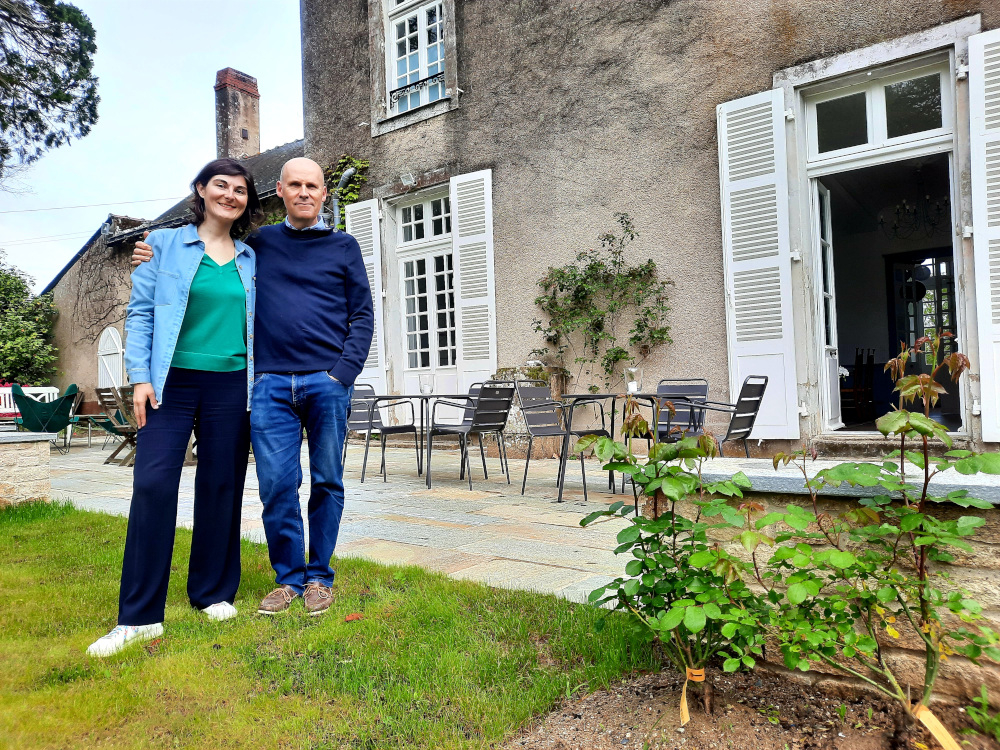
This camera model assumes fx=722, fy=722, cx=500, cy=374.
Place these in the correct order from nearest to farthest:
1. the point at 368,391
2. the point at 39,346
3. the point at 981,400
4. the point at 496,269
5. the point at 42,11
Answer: the point at 981,400
the point at 368,391
the point at 496,269
the point at 42,11
the point at 39,346

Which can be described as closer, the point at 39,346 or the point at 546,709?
the point at 546,709

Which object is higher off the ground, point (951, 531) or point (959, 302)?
point (959, 302)

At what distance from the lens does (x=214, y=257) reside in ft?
7.89

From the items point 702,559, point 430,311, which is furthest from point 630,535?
point 430,311

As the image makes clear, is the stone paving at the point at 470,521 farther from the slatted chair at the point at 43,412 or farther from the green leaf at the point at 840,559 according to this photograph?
the slatted chair at the point at 43,412

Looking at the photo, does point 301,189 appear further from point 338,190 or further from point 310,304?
point 338,190

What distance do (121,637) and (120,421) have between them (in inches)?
268

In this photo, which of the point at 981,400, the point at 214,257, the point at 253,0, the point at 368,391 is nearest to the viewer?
the point at 214,257

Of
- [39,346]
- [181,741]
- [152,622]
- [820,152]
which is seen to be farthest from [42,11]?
[181,741]

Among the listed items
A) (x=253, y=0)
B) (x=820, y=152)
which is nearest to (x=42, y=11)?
(x=253, y=0)

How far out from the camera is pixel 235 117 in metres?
16.3

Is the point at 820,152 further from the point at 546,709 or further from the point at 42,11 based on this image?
the point at 42,11

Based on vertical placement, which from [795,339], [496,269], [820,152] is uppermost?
[820,152]

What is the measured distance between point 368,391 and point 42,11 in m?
7.68
